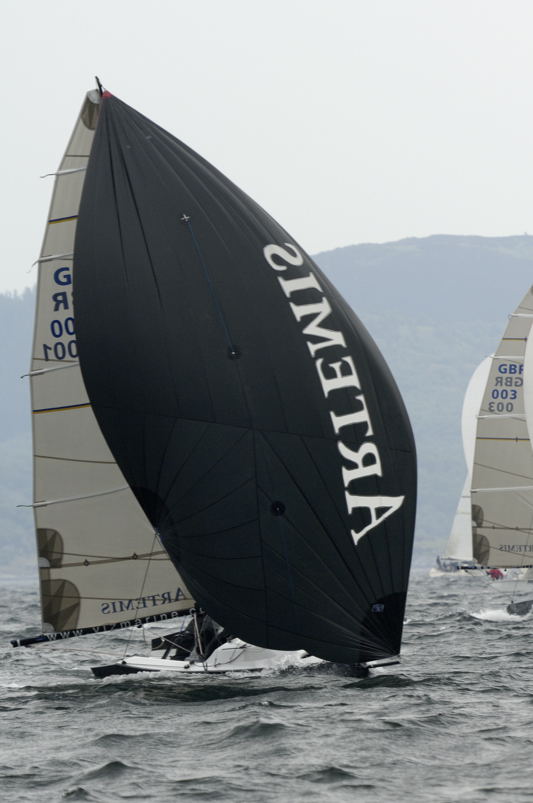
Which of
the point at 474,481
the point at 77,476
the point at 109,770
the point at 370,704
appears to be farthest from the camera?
the point at 474,481

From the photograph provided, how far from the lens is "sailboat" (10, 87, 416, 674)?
12.6 m

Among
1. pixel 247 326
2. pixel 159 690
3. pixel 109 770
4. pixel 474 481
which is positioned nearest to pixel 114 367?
pixel 247 326

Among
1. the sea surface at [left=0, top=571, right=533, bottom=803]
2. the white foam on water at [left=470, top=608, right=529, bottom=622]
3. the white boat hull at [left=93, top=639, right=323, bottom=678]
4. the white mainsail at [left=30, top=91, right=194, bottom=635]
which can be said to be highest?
the white mainsail at [left=30, top=91, right=194, bottom=635]

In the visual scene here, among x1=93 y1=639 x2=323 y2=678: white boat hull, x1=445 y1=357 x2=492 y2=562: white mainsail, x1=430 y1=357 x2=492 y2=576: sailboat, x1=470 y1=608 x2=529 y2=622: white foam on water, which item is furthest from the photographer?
x1=445 y1=357 x2=492 y2=562: white mainsail

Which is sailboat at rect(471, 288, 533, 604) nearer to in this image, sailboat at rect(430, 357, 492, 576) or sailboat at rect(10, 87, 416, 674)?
sailboat at rect(430, 357, 492, 576)

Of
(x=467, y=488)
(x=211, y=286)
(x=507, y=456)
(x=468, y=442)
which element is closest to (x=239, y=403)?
(x=211, y=286)

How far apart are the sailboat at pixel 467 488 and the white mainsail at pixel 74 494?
442 inches

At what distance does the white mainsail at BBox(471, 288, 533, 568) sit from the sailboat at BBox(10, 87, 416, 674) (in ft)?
39.5

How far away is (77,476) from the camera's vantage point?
14.5 m

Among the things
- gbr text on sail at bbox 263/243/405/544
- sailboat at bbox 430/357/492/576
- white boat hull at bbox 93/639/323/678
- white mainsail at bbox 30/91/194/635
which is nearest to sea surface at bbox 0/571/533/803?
white boat hull at bbox 93/639/323/678

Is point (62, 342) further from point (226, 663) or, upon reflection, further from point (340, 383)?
point (226, 663)

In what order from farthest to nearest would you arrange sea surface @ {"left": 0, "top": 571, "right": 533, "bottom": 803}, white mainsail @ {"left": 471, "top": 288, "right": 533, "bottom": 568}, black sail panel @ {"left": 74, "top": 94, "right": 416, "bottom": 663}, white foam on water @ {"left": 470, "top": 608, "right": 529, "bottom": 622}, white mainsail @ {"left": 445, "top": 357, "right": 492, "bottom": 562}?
1. white mainsail @ {"left": 445, "top": 357, "right": 492, "bottom": 562}
2. white mainsail @ {"left": 471, "top": 288, "right": 533, "bottom": 568}
3. white foam on water @ {"left": 470, "top": 608, "right": 529, "bottom": 622}
4. black sail panel @ {"left": 74, "top": 94, "right": 416, "bottom": 663}
5. sea surface @ {"left": 0, "top": 571, "right": 533, "bottom": 803}

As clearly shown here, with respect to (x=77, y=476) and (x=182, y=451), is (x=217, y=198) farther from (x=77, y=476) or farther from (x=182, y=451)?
(x=77, y=476)

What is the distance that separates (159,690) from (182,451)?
2.63m
